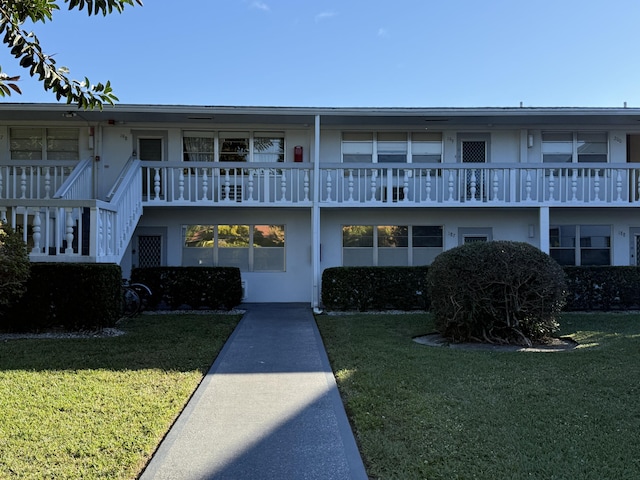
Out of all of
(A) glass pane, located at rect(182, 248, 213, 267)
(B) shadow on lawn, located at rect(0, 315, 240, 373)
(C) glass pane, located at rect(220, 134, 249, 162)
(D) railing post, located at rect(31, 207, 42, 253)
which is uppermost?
(C) glass pane, located at rect(220, 134, 249, 162)

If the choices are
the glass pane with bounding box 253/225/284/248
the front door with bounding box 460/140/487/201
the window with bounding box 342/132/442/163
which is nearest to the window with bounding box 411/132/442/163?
the window with bounding box 342/132/442/163

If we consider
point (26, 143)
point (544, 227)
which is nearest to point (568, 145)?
point (544, 227)

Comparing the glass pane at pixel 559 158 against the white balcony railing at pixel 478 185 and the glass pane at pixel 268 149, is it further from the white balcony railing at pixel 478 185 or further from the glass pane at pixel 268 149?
the glass pane at pixel 268 149

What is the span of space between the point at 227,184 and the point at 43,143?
5.38 metres

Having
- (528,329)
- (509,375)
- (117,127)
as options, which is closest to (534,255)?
(528,329)

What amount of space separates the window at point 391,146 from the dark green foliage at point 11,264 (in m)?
8.36

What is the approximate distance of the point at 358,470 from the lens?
362 cm

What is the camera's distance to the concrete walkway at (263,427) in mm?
3662

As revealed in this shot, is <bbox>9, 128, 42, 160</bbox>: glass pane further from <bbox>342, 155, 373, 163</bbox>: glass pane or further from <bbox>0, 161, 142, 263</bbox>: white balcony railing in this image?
<bbox>342, 155, 373, 163</bbox>: glass pane

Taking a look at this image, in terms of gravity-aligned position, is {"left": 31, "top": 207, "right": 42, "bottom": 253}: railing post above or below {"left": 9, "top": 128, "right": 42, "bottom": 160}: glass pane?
below

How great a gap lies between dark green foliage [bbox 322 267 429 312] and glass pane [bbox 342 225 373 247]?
2212 millimetres

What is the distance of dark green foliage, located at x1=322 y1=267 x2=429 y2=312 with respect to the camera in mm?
11938

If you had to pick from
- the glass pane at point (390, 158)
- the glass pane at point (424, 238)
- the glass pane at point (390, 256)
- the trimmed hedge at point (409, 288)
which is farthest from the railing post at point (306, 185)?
the glass pane at point (424, 238)

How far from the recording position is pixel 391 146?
1412 cm
